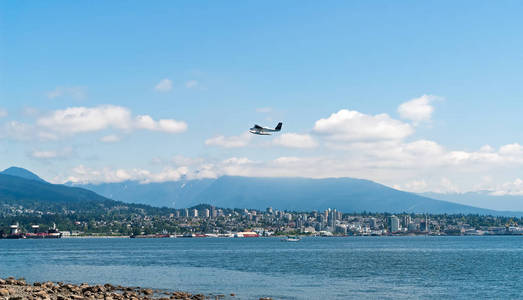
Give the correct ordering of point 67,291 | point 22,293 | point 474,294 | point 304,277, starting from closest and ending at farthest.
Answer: point 22,293 < point 67,291 < point 474,294 < point 304,277

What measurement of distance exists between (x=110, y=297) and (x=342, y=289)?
25.9m

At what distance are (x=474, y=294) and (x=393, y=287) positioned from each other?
8.78m

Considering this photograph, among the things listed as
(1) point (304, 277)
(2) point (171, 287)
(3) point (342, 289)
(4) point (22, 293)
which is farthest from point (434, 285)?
(4) point (22, 293)

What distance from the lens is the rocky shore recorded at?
49969mm

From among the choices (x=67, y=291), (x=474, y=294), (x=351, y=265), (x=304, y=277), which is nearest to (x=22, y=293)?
(x=67, y=291)

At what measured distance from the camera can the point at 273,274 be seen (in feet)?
276

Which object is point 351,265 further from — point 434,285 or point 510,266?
point 434,285

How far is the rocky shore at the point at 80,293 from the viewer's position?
50.0 metres

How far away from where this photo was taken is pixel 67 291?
5828cm

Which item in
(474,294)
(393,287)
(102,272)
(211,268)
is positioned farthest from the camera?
(211,268)

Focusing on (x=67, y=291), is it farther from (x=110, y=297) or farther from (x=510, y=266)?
(x=510, y=266)

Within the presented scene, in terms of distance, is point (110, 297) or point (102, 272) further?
point (102, 272)

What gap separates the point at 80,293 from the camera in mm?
56594

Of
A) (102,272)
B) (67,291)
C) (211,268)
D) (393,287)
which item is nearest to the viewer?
(67,291)
